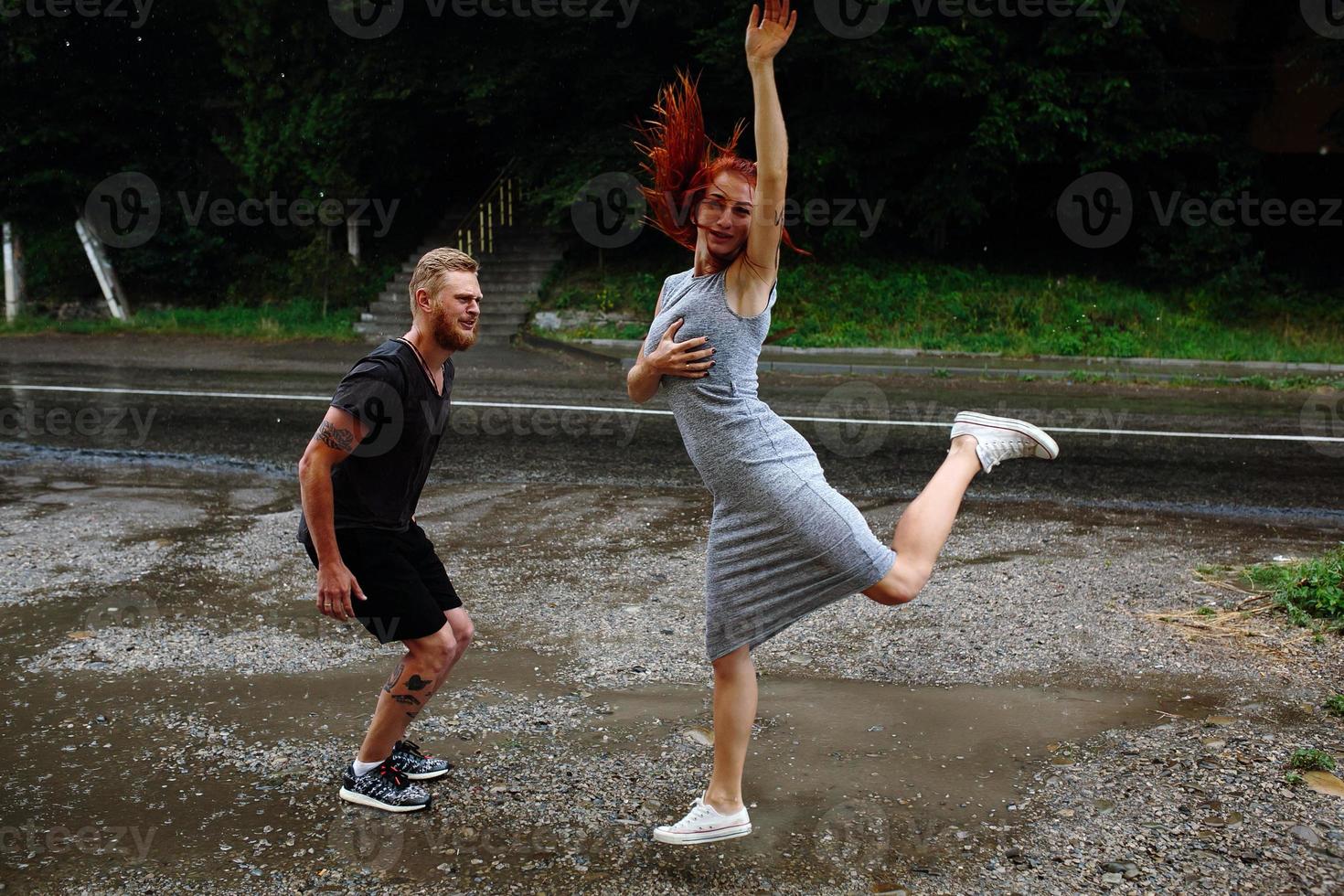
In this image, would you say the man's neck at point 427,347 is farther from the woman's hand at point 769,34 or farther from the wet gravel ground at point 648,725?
the wet gravel ground at point 648,725

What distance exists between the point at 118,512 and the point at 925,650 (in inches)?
199

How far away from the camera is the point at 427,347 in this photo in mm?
3457

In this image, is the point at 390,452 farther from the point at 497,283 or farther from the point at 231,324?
the point at 231,324

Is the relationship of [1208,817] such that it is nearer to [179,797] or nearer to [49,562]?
[179,797]

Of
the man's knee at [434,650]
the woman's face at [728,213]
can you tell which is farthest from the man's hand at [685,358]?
the man's knee at [434,650]

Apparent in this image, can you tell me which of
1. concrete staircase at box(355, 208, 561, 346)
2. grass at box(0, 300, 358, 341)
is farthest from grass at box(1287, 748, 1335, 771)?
grass at box(0, 300, 358, 341)

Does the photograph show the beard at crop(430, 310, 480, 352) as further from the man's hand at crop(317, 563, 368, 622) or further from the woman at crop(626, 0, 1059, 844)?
the man's hand at crop(317, 563, 368, 622)

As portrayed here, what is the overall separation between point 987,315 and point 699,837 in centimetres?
1494

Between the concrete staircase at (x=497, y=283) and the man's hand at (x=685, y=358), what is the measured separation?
14828 mm

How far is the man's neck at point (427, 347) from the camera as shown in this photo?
3449 mm

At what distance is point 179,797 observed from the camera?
3.61m

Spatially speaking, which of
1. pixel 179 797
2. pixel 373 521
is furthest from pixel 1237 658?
pixel 179 797

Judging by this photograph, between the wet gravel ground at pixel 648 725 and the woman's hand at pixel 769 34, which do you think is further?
the wet gravel ground at pixel 648 725

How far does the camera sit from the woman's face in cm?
313
